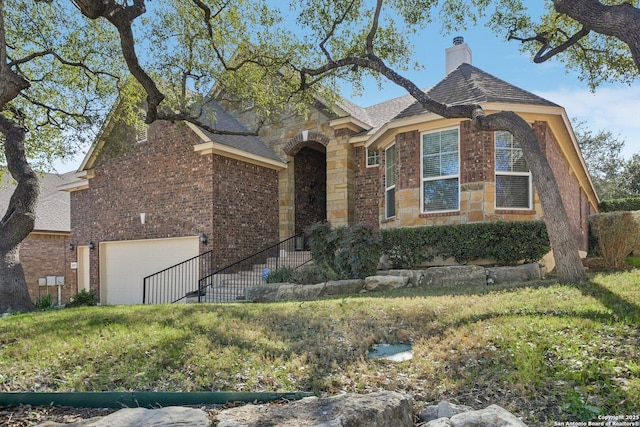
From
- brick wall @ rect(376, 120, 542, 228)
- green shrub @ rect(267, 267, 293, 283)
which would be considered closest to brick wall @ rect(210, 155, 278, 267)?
green shrub @ rect(267, 267, 293, 283)

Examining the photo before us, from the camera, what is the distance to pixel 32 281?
17.9 metres

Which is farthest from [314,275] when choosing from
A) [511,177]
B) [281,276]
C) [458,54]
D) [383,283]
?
[458,54]

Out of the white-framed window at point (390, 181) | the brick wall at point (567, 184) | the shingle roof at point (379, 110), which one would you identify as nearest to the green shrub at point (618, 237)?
the brick wall at point (567, 184)

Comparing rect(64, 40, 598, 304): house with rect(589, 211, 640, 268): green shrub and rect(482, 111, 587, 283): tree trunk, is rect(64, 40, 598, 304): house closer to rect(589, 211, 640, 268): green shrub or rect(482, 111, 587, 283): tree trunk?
rect(589, 211, 640, 268): green shrub

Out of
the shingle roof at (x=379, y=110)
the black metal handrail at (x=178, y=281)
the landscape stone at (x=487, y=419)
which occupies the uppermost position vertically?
the shingle roof at (x=379, y=110)

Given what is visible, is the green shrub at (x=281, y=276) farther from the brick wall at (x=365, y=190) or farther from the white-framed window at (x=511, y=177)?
the white-framed window at (x=511, y=177)

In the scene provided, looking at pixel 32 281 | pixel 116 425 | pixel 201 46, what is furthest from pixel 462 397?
pixel 32 281

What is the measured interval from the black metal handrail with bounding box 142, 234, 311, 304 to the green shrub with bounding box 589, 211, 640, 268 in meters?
7.40

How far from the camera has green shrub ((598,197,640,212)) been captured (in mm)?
20219

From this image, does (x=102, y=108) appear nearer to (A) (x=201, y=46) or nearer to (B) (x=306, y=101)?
(A) (x=201, y=46)

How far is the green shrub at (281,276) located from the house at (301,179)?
101 inches

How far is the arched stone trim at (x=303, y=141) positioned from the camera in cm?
1438

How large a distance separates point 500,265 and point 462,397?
21.8 ft

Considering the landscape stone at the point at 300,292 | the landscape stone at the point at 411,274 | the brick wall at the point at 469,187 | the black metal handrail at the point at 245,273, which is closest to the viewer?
the landscape stone at the point at 300,292
